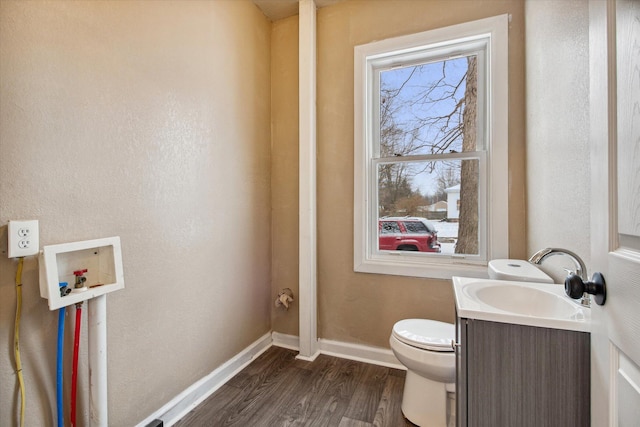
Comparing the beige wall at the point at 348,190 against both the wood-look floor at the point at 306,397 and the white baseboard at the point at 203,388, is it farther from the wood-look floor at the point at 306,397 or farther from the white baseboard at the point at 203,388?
the white baseboard at the point at 203,388

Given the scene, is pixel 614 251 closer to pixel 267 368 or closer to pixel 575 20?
pixel 575 20

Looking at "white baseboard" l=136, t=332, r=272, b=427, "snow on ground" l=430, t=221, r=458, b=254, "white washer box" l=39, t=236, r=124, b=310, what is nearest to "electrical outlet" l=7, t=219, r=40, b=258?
"white washer box" l=39, t=236, r=124, b=310

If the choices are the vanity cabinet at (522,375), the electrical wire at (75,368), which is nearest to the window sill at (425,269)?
the vanity cabinet at (522,375)

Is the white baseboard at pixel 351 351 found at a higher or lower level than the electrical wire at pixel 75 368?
lower

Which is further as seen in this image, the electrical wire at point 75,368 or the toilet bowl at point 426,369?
the toilet bowl at point 426,369

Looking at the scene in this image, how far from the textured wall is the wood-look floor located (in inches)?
44.7

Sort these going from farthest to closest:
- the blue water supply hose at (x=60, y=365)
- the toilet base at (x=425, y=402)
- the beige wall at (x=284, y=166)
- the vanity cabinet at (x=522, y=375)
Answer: the beige wall at (x=284, y=166)
the toilet base at (x=425, y=402)
the blue water supply hose at (x=60, y=365)
the vanity cabinet at (x=522, y=375)

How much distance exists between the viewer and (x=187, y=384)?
65.2 inches

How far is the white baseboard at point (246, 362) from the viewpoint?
1558 mm

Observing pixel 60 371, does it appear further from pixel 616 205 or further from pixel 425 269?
pixel 425 269

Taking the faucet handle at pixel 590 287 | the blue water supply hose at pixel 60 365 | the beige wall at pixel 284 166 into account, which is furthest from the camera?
the beige wall at pixel 284 166

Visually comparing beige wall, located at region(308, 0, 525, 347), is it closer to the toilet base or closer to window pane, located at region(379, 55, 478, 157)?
window pane, located at region(379, 55, 478, 157)

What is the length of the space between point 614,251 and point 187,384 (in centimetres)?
191

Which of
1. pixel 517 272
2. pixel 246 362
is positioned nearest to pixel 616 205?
pixel 517 272
